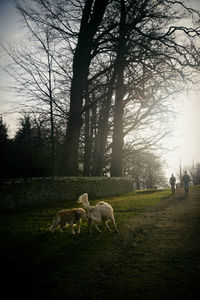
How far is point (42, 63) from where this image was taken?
525 inches

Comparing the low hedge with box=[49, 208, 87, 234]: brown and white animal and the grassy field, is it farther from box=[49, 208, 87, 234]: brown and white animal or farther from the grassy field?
box=[49, 208, 87, 234]: brown and white animal

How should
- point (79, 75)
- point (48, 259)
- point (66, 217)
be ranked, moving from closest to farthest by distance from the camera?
point (48, 259) → point (66, 217) → point (79, 75)

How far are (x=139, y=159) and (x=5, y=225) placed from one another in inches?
852

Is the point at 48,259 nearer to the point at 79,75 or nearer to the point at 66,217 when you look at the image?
the point at 66,217

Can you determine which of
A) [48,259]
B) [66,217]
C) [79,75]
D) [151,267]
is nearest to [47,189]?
[66,217]

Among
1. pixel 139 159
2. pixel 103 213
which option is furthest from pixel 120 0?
pixel 139 159

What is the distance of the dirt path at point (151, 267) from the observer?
2533 millimetres

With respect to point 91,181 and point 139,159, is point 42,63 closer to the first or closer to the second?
point 91,181

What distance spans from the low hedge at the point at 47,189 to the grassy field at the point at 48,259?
3530 mm

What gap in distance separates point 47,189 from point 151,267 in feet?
28.3

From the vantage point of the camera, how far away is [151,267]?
3.22 meters

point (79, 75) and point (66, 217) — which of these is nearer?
point (66, 217)

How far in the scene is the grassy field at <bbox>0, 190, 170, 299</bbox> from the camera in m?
2.66

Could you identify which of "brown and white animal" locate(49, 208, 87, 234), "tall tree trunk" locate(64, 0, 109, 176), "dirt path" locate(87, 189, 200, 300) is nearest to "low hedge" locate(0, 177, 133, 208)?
"tall tree trunk" locate(64, 0, 109, 176)
